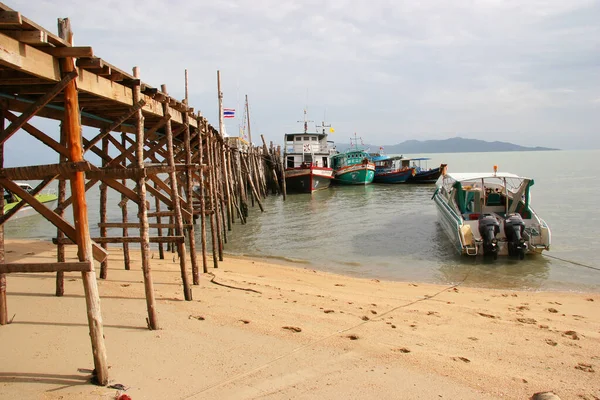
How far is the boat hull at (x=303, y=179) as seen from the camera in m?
33.4

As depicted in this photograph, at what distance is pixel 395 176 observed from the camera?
42.0 m

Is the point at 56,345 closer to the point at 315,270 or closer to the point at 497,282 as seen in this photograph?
the point at 315,270

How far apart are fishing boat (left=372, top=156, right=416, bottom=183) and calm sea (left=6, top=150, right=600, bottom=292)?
1431 centimetres

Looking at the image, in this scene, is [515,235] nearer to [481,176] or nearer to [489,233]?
[489,233]

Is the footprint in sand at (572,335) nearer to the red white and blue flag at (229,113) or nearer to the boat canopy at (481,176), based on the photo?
the boat canopy at (481,176)

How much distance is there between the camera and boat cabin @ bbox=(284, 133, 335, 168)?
3617 centimetres

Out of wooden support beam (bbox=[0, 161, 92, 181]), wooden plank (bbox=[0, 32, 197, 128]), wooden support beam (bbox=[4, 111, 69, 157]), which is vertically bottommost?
wooden support beam (bbox=[0, 161, 92, 181])

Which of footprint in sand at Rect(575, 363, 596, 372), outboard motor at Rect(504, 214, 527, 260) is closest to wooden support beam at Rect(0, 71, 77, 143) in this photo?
footprint in sand at Rect(575, 363, 596, 372)

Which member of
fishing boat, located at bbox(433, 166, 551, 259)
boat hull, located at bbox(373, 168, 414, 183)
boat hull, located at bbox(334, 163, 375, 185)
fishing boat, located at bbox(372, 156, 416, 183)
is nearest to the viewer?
fishing boat, located at bbox(433, 166, 551, 259)

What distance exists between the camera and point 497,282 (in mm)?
10039

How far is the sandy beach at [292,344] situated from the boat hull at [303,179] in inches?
1003

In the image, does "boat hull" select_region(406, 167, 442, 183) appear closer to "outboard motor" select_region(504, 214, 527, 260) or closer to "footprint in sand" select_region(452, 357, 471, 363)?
"outboard motor" select_region(504, 214, 527, 260)

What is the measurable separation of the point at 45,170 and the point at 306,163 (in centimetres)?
3140

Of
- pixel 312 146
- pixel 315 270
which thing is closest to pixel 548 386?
pixel 315 270
